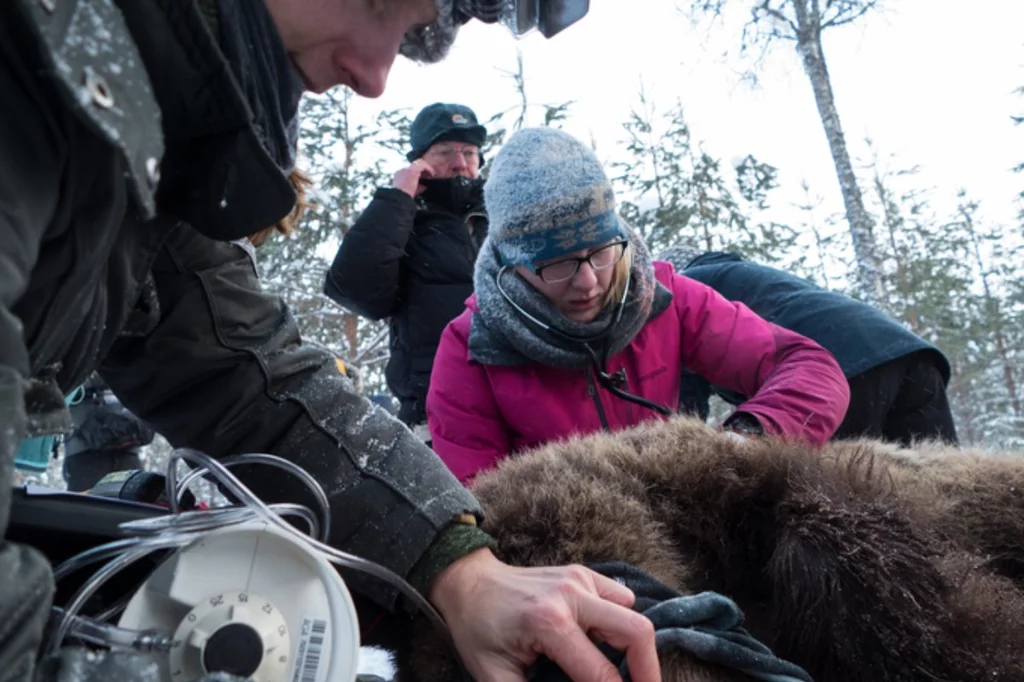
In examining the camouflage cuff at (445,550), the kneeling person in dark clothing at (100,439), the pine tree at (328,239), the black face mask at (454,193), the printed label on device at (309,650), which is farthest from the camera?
the pine tree at (328,239)

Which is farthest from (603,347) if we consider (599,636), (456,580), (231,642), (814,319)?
(231,642)

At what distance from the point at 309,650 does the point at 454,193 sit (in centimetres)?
326

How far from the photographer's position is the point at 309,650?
3.43 ft

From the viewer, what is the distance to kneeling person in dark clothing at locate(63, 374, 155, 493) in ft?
14.6

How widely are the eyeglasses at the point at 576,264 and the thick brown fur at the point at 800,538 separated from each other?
1084 millimetres

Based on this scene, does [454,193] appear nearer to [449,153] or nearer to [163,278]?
[449,153]

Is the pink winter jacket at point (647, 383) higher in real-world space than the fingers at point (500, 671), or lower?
higher

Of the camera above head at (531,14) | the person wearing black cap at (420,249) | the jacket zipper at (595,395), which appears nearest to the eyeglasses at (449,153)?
the person wearing black cap at (420,249)

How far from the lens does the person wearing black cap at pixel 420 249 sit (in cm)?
378

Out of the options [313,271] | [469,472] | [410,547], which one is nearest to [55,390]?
[410,547]

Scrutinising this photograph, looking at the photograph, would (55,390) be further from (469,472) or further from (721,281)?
(721,281)

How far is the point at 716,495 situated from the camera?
4.89ft

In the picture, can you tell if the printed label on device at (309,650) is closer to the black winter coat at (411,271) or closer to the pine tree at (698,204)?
the black winter coat at (411,271)

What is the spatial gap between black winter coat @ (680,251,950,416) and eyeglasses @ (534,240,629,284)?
0.71 metres
